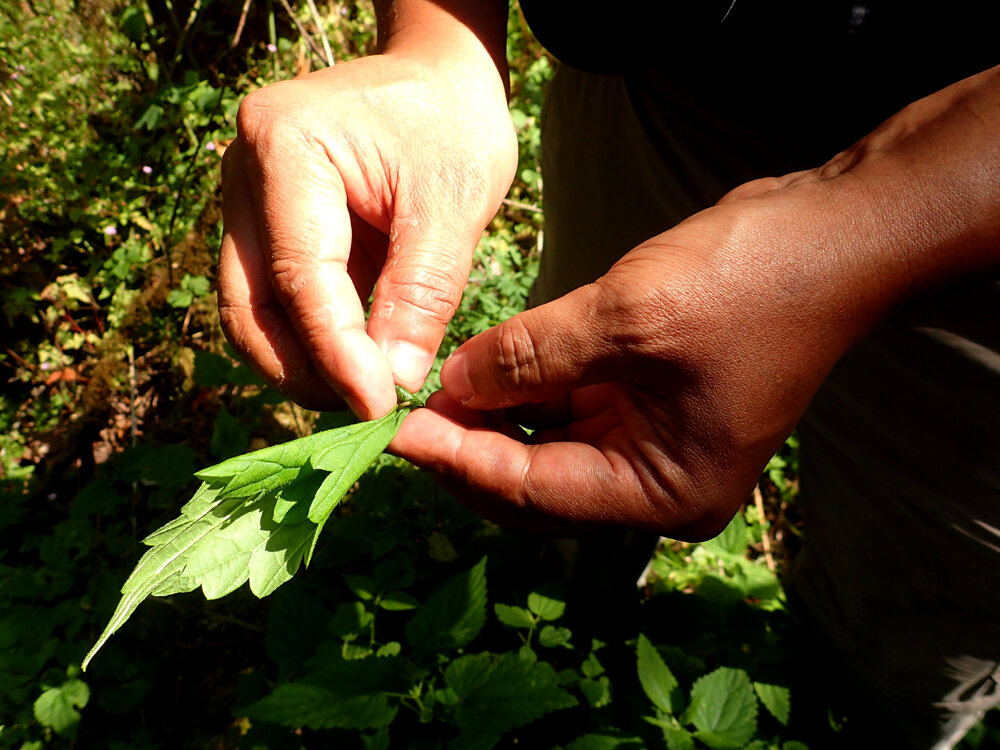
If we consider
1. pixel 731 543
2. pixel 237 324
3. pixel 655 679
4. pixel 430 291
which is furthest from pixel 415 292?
pixel 731 543

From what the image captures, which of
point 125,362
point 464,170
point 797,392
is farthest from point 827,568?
point 125,362

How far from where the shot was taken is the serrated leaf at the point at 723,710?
1.97 meters

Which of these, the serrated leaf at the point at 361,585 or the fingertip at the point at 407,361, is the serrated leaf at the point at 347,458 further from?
the serrated leaf at the point at 361,585

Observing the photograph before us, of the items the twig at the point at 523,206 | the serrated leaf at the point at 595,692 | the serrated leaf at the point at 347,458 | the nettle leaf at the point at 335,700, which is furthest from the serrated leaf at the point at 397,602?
the twig at the point at 523,206

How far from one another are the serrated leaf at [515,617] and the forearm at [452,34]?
1.94 m

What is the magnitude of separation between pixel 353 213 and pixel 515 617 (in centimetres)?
163

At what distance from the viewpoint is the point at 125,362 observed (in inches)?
140

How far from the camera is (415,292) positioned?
5.04 feet

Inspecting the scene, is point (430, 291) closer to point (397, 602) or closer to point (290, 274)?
point (290, 274)

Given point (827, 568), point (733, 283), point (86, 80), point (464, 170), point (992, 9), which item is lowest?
point (827, 568)

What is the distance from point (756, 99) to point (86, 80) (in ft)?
17.3

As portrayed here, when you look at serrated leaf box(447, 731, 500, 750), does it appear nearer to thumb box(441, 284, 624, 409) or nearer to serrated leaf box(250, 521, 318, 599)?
serrated leaf box(250, 521, 318, 599)

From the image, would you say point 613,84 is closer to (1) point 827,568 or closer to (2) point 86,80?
(1) point 827,568

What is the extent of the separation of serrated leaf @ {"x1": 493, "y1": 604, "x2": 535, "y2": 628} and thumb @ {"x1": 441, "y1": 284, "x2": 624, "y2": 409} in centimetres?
115
